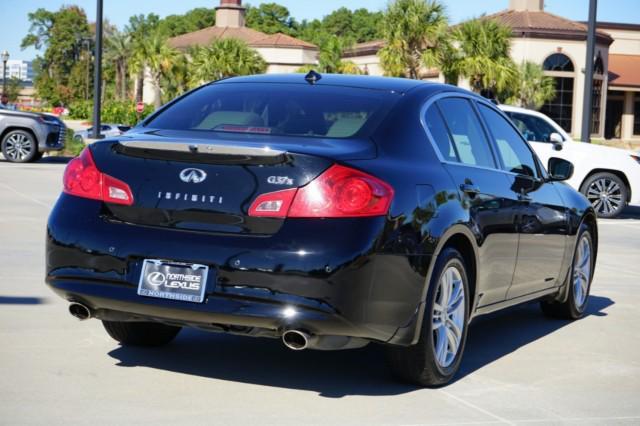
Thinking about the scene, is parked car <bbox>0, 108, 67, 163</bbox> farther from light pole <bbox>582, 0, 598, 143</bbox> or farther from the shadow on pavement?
the shadow on pavement

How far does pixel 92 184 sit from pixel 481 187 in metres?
2.14

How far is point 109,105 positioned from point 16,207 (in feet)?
186

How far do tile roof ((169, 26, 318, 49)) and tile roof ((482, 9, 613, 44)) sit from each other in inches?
804

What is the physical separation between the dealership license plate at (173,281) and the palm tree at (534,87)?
195ft

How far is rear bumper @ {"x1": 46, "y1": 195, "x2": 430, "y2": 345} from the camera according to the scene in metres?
4.99

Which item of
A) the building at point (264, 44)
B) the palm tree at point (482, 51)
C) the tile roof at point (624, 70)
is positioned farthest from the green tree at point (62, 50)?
the palm tree at point (482, 51)

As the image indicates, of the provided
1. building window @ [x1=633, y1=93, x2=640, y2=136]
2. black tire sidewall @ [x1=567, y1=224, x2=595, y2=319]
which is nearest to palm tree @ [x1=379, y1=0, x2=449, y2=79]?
building window @ [x1=633, y1=93, x2=640, y2=136]

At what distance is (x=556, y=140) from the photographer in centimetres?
1745

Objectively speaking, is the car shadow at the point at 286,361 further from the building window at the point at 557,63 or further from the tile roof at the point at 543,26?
the building window at the point at 557,63

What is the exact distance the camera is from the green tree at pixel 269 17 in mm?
148875

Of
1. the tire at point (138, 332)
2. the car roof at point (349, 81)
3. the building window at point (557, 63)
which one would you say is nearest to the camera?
Result: the car roof at point (349, 81)

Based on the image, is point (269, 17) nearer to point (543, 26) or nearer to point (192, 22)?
point (192, 22)

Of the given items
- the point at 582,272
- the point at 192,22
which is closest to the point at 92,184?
the point at 582,272

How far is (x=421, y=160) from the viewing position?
18.6 ft
